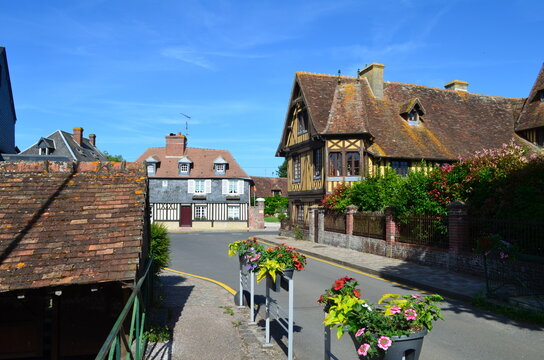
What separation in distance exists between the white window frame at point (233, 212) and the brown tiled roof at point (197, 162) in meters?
3.22

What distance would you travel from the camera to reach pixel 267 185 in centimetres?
6247

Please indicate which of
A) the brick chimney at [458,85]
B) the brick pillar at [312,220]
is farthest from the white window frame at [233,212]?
the brick chimney at [458,85]

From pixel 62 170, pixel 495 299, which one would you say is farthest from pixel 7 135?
pixel 495 299

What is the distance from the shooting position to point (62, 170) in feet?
23.2

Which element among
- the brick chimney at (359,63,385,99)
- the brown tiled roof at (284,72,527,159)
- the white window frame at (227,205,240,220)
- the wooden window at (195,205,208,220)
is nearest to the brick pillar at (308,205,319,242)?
the brown tiled roof at (284,72,527,159)

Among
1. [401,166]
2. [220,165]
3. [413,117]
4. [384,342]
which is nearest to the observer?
[384,342]

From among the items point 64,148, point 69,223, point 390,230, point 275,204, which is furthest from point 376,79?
point 275,204

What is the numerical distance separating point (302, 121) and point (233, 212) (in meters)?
17.9

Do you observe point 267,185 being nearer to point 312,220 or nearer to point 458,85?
point 458,85

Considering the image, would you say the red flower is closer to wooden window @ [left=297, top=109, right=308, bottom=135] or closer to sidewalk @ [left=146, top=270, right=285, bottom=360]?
sidewalk @ [left=146, top=270, right=285, bottom=360]

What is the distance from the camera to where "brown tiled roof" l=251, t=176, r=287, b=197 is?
61.2 m

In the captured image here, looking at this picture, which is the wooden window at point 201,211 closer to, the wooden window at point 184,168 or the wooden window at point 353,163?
the wooden window at point 184,168

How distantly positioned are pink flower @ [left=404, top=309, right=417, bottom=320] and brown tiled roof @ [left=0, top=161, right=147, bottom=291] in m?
3.35

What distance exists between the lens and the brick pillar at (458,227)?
42.6 feet
